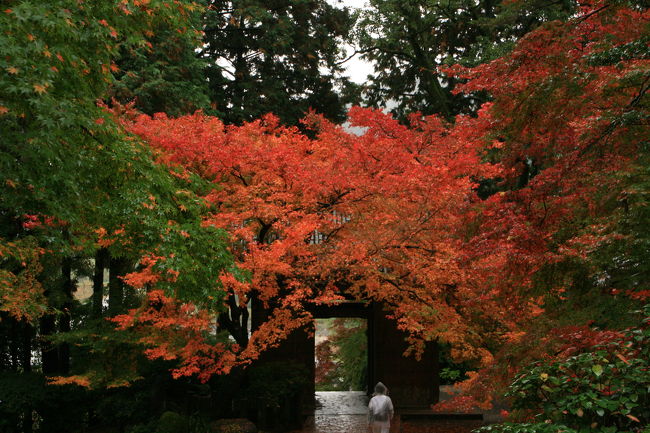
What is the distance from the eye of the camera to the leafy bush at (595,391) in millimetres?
3906

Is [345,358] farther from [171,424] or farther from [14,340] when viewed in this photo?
[171,424]

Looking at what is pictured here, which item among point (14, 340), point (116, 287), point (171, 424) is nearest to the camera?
point (171, 424)

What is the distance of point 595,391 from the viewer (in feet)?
13.5

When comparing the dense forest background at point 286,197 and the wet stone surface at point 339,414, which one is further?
the wet stone surface at point 339,414

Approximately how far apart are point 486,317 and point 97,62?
382 inches

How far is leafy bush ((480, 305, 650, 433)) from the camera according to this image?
3.91 m

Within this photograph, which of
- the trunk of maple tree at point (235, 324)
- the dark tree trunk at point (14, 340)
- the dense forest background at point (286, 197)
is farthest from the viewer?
the dark tree trunk at point (14, 340)

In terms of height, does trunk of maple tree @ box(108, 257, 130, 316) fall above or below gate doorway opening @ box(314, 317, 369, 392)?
above

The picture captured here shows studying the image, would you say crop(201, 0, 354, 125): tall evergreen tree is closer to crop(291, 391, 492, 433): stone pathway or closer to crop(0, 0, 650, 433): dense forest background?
crop(0, 0, 650, 433): dense forest background

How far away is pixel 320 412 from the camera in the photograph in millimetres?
18297

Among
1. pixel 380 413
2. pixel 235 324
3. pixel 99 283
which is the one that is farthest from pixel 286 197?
pixel 99 283

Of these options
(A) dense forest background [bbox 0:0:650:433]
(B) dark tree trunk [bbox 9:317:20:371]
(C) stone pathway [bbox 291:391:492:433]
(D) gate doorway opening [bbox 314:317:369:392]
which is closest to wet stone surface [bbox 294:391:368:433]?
(C) stone pathway [bbox 291:391:492:433]

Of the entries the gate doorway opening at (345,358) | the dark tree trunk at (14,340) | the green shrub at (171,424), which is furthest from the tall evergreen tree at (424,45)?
the dark tree trunk at (14,340)

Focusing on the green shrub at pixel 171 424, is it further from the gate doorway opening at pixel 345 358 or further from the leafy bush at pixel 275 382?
the gate doorway opening at pixel 345 358
